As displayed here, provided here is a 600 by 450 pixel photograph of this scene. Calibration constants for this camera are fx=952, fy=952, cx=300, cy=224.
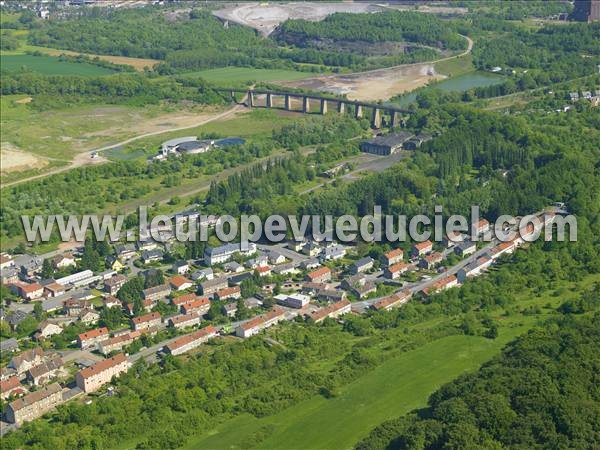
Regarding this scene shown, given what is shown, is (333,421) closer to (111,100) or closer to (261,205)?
(261,205)

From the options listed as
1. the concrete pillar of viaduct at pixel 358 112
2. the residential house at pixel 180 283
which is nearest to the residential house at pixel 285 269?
the residential house at pixel 180 283

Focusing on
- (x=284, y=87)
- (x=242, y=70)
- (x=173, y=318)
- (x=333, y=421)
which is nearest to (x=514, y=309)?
(x=333, y=421)

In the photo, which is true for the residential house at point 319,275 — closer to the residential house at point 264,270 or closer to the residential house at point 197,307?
the residential house at point 264,270

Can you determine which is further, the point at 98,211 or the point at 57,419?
the point at 98,211

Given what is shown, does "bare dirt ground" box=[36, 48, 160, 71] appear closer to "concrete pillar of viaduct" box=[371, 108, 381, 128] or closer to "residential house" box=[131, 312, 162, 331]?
"concrete pillar of viaduct" box=[371, 108, 381, 128]

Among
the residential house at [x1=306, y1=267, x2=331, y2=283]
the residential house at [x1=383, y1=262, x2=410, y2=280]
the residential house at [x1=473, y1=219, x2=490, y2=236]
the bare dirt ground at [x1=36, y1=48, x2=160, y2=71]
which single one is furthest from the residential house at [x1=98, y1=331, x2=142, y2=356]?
the bare dirt ground at [x1=36, y1=48, x2=160, y2=71]

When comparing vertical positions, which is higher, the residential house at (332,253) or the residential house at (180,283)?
the residential house at (332,253)
